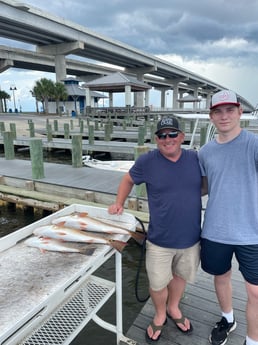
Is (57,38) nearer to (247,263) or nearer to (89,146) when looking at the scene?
(89,146)

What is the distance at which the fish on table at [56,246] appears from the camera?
191 cm

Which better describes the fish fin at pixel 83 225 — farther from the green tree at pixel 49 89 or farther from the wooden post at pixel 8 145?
the green tree at pixel 49 89

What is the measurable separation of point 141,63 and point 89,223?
52616mm

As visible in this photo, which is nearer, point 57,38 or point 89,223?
point 89,223

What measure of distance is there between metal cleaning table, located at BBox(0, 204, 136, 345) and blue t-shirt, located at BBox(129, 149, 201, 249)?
31 centimetres

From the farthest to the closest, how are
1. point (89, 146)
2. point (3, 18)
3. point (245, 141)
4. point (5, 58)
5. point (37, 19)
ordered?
point (5, 58)
point (37, 19)
point (3, 18)
point (89, 146)
point (245, 141)

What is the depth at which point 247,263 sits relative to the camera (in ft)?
6.39

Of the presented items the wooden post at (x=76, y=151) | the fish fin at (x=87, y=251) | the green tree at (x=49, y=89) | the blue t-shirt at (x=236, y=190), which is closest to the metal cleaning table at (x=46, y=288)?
the fish fin at (x=87, y=251)

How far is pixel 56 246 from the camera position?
1.96 m

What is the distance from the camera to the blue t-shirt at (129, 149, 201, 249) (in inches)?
82.0

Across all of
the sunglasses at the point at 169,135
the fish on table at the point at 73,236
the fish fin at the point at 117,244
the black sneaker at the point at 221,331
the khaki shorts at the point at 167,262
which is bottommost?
the black sneaker at the point at 221,331

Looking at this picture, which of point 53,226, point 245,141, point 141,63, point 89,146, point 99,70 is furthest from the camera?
point 99,70

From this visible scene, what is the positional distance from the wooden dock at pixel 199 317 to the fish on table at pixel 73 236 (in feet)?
3.50

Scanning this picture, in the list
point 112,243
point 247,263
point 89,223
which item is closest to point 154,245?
point 112,243
